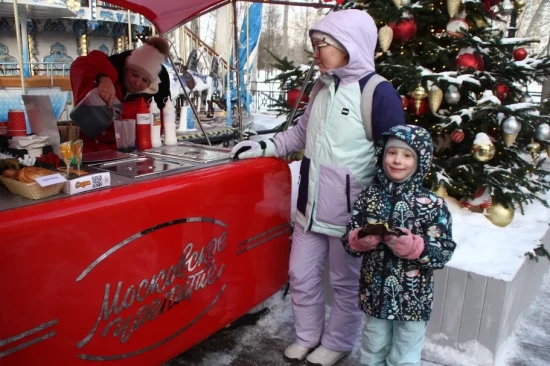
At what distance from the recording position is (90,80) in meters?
3.29

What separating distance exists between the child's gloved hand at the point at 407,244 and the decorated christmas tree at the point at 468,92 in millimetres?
1554

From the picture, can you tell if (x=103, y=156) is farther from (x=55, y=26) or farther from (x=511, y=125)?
(x=55, y=26)

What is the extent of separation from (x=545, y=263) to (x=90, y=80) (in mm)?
4201

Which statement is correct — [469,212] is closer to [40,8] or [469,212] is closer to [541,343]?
[541,343]

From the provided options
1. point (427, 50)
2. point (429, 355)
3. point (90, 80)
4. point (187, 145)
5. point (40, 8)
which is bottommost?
point (429, 355)

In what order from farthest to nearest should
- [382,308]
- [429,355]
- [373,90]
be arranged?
[429,355]
[373,90]
[382,308]

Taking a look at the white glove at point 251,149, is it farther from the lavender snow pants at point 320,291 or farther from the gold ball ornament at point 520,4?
the gold ball ornament at point 520,4

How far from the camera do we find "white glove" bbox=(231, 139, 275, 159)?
2773mm

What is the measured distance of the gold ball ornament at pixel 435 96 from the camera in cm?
327

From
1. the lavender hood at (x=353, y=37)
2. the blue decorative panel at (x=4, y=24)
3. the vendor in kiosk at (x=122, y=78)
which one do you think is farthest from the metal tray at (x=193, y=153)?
the blue decorative panel at (x=4, y=24)

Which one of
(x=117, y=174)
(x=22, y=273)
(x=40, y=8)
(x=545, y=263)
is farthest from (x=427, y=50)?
(x=40, y=8)

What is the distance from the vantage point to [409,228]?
2123 millimetres

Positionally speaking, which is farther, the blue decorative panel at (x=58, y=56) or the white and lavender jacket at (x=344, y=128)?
the blue decorative panel at (x=58, y=56)

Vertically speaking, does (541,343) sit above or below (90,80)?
below
